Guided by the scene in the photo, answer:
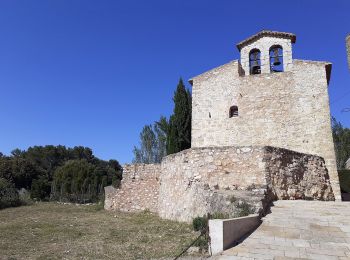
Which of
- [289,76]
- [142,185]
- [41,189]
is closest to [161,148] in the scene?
[41,189]

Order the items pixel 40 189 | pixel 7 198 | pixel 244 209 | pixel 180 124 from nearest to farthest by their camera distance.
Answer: pixel 244 209, pixel 7 198, pixel 180 124, pixel 40 189

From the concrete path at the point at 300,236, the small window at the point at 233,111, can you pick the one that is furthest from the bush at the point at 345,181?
the concrete path at the point at 300,236

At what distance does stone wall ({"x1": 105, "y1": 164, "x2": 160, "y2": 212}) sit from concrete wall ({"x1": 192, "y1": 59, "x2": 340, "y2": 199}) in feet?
9.97

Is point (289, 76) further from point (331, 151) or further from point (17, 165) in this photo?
point (17, 165)

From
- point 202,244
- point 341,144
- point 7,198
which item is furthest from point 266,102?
point 341,144

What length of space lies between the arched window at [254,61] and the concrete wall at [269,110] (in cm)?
75

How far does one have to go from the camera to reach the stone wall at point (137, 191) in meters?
16.0

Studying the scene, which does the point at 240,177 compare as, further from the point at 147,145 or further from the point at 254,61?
the point at 147,145

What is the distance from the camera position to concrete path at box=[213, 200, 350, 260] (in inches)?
230

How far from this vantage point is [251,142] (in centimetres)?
1628

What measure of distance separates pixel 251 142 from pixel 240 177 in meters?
5.64

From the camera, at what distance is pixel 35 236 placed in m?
9.47

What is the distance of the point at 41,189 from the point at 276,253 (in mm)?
28627

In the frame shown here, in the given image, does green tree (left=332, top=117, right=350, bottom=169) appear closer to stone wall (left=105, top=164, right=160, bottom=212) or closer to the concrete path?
stone wall (left=105, top=164, right=160, bottom=212)
